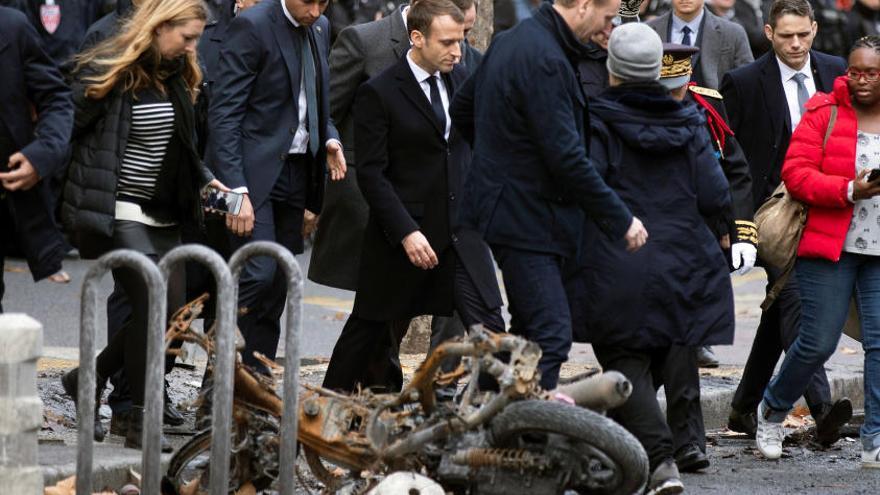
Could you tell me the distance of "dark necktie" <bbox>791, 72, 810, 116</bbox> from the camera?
10.2m

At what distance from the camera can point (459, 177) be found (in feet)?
29.8

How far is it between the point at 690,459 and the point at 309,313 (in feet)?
19.5

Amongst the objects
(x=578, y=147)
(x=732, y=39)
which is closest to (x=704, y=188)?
(x=578, y=147)

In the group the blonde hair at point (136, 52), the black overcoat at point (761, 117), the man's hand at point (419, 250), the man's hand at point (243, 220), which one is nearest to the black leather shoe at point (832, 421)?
the black overcoat at point (761, 117)

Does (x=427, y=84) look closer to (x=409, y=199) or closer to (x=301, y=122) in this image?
(x=409, y=199)

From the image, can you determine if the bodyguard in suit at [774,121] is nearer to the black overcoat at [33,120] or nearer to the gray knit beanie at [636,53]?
the gray knit beanie at [636,53]

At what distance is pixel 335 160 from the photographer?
30.9 ft

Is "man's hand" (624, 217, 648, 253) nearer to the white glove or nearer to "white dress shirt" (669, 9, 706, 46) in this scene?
the white glove

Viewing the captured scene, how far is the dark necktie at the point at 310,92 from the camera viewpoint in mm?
9320

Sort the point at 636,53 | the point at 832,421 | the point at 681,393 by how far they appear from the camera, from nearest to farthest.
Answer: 1. the point at 636,53
2. the point at 681,393
3. the point at 832,421

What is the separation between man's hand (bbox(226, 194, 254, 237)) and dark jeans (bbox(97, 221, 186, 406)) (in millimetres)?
324

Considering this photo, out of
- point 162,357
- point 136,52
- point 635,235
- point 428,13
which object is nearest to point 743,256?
point 635,235

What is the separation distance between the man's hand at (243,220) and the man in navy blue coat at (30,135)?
2.71ft

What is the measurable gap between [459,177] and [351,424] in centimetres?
228
